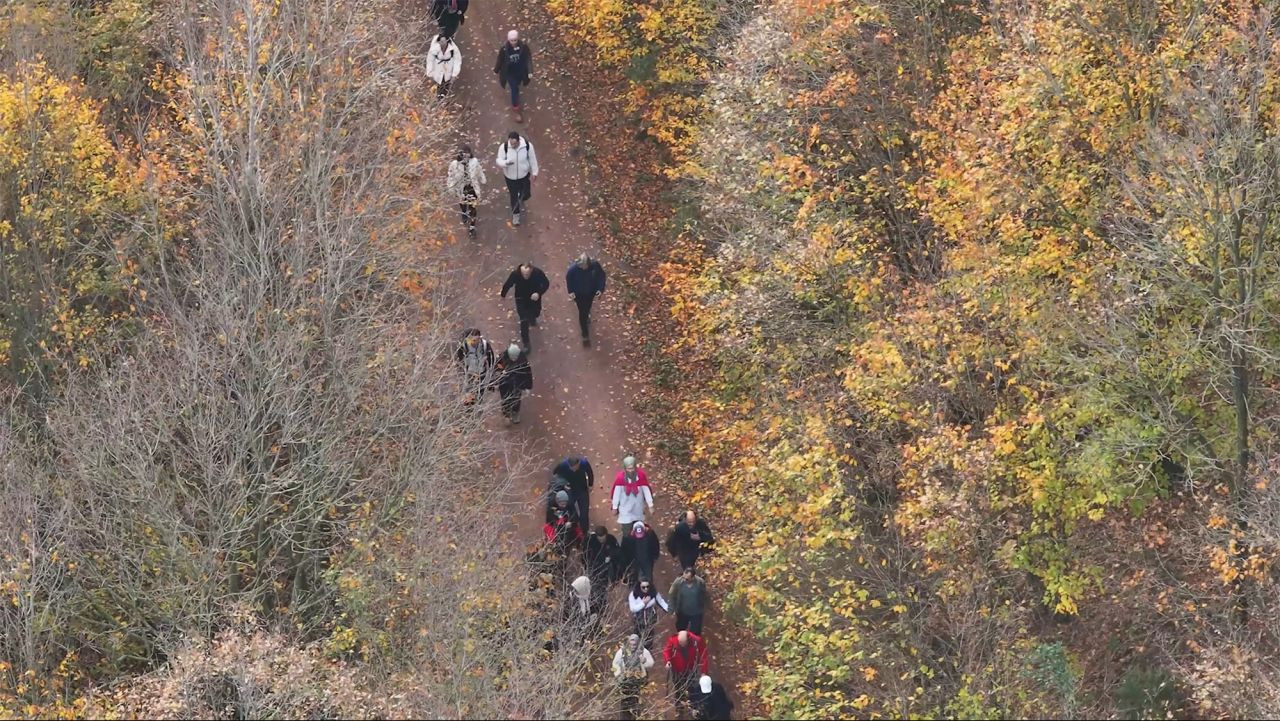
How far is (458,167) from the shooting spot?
139ft

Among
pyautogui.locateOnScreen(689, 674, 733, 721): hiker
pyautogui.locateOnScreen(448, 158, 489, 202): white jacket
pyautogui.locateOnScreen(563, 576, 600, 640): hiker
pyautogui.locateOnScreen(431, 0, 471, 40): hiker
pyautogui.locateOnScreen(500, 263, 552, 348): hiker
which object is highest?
pyautogui.locateOnScreen(431, 0, 471, 40): hiker

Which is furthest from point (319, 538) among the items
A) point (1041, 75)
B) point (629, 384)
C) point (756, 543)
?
point (1041, 75)

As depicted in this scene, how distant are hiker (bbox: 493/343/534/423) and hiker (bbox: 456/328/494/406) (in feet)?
1.10

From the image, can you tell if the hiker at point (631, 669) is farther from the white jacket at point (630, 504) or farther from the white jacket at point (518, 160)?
the white jacket at point (518, 160)

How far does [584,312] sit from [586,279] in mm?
1436

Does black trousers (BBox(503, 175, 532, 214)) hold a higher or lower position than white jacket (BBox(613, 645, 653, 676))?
higher

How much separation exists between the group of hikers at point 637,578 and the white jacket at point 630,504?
18 mm

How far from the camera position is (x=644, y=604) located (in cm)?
3447

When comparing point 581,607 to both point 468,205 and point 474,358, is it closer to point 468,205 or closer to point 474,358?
point 474,358

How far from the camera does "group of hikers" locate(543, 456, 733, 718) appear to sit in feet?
108

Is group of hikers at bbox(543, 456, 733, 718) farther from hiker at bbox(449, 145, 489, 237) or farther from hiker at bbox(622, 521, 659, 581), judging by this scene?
hiker at bbox(449, 145, 489, 237)

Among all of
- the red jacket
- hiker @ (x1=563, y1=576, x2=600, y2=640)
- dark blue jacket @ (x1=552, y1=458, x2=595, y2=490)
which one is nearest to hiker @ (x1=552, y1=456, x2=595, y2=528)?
dark blue jacket @ (x1=552, y1=458, x2=595, y2=490)

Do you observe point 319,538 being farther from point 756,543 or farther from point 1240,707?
point 1240,707

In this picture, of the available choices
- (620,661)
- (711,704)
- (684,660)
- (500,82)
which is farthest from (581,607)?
(500,82)
